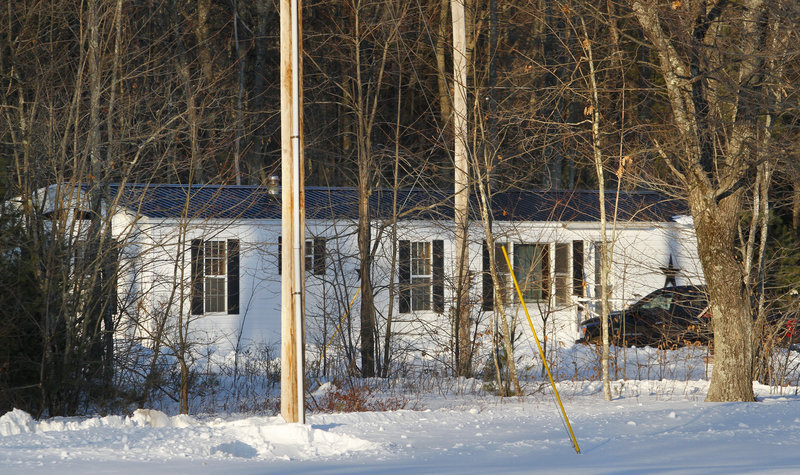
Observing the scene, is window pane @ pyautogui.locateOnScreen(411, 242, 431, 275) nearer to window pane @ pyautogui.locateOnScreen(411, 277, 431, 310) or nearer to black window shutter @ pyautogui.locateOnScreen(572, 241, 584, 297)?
window pane @ pyautogui.locateOnScreen(411, 277, 431, 310)

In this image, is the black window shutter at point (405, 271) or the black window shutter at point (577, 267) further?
the black window shutter at point (577, 267)

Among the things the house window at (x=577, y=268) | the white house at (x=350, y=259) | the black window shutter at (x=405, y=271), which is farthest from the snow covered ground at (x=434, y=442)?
the house window at (x=577, y=268)

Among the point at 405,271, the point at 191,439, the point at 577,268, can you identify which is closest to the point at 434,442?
the point at 191,439

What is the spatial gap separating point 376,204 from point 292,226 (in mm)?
9801

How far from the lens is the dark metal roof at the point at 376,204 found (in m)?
16.7

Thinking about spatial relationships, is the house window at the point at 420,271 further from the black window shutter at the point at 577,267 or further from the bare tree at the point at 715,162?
the bare tree at the point at 715,162

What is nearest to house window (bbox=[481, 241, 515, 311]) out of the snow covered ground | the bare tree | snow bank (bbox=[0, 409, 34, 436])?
the bare tree

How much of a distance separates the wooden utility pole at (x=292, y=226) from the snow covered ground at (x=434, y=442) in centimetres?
Result: 46

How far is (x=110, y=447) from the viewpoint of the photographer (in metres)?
7.71

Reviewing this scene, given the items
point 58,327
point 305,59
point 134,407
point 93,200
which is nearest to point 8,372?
point 58,327

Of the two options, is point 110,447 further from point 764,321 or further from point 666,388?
point 764,321

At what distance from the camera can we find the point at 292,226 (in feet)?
28.5

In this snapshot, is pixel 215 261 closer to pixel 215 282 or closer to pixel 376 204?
pixel 215 282

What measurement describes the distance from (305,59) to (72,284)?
15.3m
